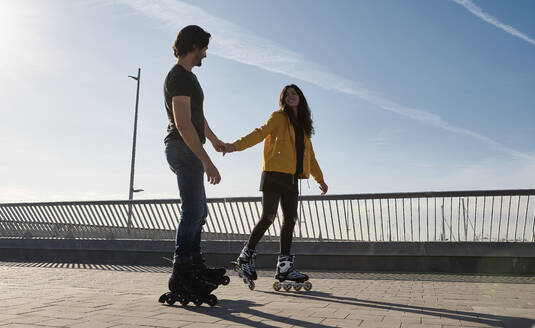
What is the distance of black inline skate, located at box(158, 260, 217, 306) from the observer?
4258 millimetres

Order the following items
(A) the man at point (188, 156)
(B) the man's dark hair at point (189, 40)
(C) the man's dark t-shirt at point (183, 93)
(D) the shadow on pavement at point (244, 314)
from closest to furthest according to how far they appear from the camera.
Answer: (D) the shadow on pavement at point (244, 314) < (A) the man at point (188, 156) < (C) the man's dark t-shirt at point (183, 93) < (B) the man's dark hair at point (189, 40)

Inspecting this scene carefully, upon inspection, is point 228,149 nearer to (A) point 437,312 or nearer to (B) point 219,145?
(B) point 219,145

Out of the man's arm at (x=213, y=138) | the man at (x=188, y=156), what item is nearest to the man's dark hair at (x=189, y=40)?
the man at (x=188, y=156)

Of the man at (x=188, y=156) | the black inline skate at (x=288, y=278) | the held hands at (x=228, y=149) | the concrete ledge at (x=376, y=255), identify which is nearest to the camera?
the man at (x=188, y=156)

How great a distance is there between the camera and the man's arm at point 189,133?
4.32m

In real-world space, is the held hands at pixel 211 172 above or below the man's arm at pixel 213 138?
below

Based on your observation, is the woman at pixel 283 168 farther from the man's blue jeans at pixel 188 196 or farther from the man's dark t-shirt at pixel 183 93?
the man's blue jeans at pixel 188 196

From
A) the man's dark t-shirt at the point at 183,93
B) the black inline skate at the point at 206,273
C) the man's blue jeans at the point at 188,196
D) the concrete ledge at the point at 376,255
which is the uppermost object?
the man's dark t-shirt at the point at 183,93

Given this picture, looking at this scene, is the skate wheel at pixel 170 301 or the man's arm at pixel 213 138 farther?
the man's arm at pixel 213 138

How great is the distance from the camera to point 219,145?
5.55 metres

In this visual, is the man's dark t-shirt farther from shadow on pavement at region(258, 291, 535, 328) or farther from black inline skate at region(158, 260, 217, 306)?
shadow on pavement at region(258, 291, 535, 328)

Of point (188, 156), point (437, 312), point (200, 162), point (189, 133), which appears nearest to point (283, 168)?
point (200, 162)

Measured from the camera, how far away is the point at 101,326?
3.29 meters

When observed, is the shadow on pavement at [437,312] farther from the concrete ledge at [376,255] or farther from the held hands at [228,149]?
the concrete ledge at [376,255]
